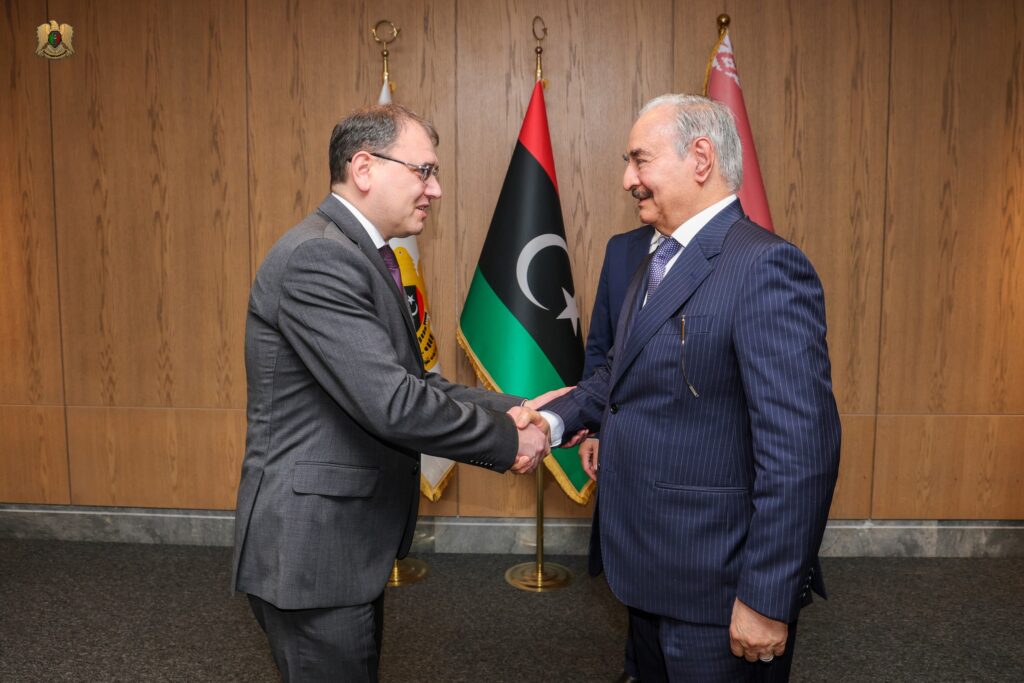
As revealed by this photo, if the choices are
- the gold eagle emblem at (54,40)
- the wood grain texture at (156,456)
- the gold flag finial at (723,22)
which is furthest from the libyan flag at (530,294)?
the gold eagle emblem at (54,40)

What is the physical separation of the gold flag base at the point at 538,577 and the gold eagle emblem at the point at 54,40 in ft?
11.5

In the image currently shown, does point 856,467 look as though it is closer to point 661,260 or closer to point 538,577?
point 538,577

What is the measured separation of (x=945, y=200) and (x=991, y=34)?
32.5 inches

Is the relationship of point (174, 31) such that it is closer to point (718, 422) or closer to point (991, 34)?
point (718, 422)

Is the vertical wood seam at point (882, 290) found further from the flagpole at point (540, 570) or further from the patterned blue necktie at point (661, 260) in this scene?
the patterned blue necktie at point (661, 260)

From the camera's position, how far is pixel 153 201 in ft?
13.4

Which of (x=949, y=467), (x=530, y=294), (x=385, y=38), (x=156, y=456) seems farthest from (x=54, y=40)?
(x=949, y=467)

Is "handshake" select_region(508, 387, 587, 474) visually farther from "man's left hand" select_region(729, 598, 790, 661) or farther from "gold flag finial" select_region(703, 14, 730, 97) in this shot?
"gold flag finial" select_region(703, 14, 730, 97)

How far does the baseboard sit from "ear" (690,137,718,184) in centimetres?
268

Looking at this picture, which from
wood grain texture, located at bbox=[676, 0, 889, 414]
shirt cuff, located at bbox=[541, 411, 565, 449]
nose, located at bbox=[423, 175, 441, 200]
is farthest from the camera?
wood grain texture, located at bbox=[676, 0, 889, 414]

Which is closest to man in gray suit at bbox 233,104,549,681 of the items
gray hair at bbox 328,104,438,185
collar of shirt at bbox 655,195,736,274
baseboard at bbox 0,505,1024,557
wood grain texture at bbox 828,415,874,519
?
gray hair at bbox 328,104,438,185

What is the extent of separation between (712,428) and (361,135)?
1.02 metres

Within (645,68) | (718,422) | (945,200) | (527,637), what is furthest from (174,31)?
(945,200)

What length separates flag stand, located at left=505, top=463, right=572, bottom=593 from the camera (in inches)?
143
